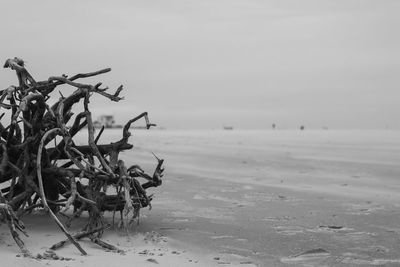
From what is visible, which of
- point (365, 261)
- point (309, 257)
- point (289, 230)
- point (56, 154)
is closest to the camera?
point (365, 261)

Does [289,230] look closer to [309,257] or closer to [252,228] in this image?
[252,228]

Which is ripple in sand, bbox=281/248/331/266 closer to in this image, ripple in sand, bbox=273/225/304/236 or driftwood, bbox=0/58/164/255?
ripple in sand, bbox=273/225/304/236

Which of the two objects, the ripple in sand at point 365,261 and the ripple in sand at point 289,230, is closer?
the ripple in sand at point 365,261

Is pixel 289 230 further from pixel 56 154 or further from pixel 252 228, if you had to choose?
pixel 56 154

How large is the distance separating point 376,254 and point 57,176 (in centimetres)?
333

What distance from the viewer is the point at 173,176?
12078mm

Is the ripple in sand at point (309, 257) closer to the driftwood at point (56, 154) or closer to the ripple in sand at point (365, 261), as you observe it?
the ripple in sand at point (365, 261)

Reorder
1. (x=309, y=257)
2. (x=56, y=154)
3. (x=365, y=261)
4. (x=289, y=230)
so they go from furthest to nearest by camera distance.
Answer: (x=289, y=230) → (x=56, y=154) → (x=309, y=257) → (x=365, y=261)

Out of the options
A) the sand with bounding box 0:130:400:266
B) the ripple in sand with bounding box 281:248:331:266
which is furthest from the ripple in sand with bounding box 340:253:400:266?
the ripple in sand with bounding box 281:248:331:266

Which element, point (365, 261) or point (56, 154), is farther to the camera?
point (56, 154)

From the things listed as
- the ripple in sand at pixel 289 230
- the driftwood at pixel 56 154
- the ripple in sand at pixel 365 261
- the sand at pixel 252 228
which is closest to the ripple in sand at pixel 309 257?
the sand at pixel 252 228

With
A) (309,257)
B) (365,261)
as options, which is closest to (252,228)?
(309,257)

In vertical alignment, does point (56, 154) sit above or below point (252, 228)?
above

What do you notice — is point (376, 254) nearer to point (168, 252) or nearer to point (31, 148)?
point (168, 252)
